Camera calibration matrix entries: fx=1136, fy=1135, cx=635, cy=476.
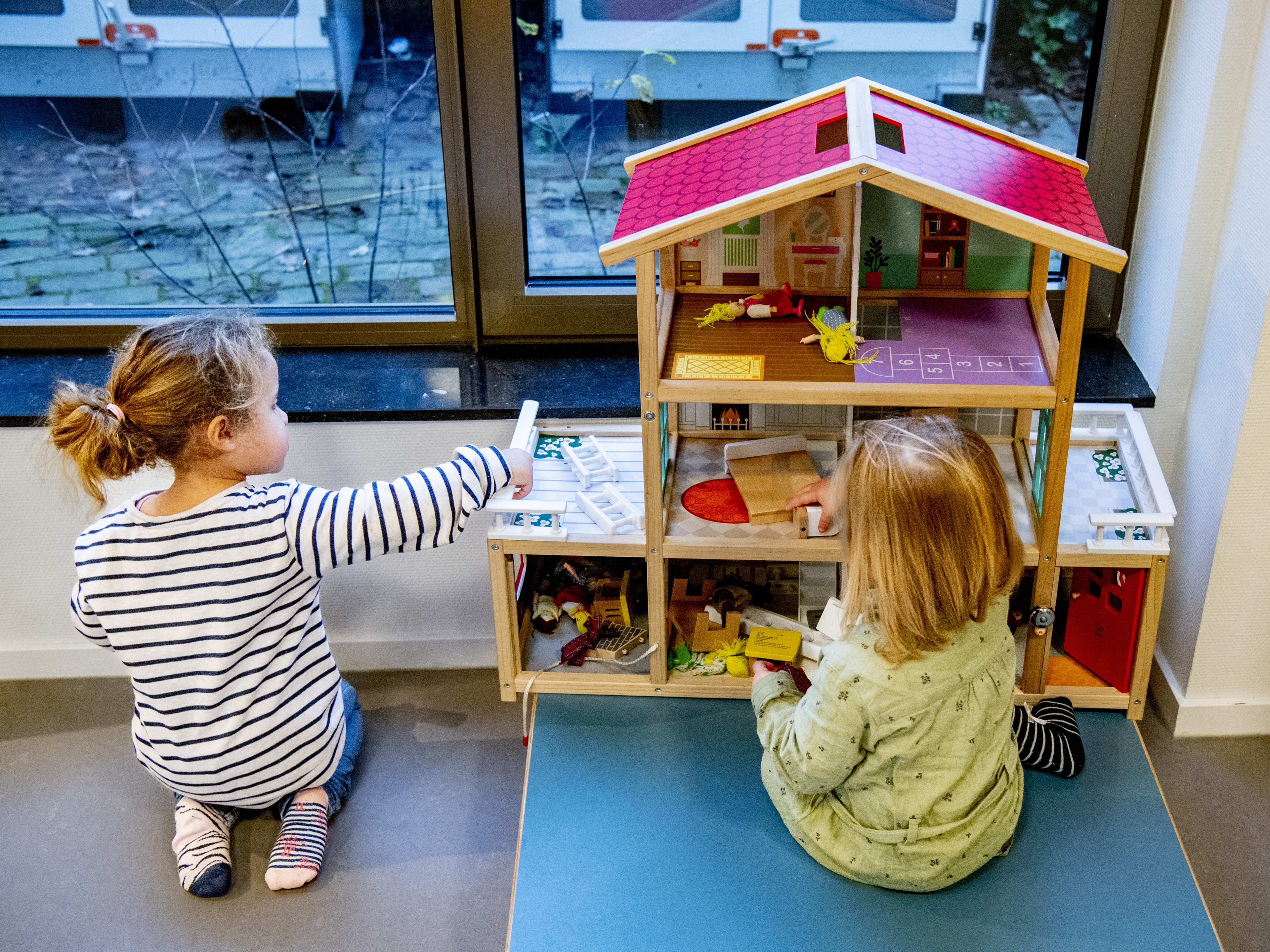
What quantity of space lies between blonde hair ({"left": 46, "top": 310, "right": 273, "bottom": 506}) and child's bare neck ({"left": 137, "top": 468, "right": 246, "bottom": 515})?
4 cm

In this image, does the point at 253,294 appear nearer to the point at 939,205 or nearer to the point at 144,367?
the point at 144,367

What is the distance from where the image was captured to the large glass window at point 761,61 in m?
Result: 1.76

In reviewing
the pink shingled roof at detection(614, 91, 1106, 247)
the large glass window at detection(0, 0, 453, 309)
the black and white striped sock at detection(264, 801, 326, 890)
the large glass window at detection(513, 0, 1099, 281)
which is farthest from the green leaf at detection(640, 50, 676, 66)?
the black and white striped sock at detection(264, 801, 326, 890)

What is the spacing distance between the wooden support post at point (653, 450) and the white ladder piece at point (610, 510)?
20 millimetres

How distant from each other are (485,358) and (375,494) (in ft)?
1.91

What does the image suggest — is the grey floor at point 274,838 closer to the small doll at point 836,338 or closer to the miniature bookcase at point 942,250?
the small doll at point 836,338

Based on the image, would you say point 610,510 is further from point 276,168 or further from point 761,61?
point 276,168

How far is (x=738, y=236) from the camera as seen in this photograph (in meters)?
1.55

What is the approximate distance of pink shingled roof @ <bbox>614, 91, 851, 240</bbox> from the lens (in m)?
1.22

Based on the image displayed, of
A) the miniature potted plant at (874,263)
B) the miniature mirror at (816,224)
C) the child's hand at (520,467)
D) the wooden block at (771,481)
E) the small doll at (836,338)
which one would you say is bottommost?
the wooden block at (771,481)

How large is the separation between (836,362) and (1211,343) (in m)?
0.63

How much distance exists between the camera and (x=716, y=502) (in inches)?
60.6

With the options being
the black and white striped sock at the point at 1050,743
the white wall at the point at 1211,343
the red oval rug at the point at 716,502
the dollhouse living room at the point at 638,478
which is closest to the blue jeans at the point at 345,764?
the dollhouse living room at the point at 638,478

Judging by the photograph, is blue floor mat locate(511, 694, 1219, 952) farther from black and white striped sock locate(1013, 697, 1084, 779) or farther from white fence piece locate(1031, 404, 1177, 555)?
white fence piece locate(1031, 404, 1177, 555)
